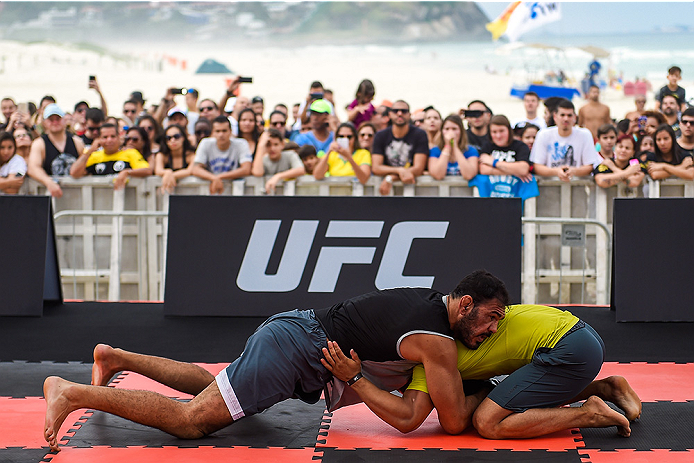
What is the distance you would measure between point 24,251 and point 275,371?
168 inches

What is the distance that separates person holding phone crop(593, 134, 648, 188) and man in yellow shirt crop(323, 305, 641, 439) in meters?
5.05

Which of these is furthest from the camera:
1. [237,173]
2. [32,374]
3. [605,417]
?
[237,173]

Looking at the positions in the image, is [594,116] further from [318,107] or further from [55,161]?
[55,161]

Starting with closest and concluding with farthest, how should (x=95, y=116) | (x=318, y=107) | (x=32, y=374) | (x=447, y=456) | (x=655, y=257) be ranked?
1. (x=447, y=456)
2. (x=32, y=374)
3. (x=655, y=257)
4. (x=318, y=107)
5. (x=95, y=116)

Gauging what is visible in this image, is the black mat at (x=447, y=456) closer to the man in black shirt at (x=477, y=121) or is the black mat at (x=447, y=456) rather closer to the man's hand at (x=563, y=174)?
the man's hand at (x=563, y=174)

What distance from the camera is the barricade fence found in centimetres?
964

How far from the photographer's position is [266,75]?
1734 inches

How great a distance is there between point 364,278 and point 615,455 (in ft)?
12.0

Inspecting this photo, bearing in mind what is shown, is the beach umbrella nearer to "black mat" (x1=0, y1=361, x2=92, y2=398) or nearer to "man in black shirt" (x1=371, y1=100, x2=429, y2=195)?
"man in black shirt" (x1=371, y1=100, x2=429, y2=195)

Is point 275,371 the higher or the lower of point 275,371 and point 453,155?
the lower

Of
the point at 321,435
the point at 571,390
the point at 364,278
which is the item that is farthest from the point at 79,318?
the point at 571,390

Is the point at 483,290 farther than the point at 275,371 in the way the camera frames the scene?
No

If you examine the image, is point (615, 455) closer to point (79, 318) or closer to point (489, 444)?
point (489, 444)

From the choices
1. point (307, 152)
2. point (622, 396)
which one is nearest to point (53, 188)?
point (307, 152)
